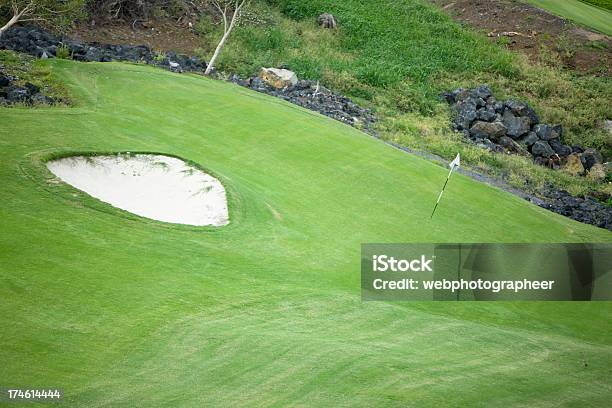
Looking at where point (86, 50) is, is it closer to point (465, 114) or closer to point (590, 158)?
point (465, 114)

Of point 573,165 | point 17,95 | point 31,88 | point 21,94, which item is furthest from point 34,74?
point 573,165

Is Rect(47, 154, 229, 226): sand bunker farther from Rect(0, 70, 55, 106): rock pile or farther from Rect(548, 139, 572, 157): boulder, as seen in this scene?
Rect(548, 139, 572, 157): boulder

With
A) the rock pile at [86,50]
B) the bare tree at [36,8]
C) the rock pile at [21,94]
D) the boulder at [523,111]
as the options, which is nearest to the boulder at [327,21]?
the rock pile at [86,50]

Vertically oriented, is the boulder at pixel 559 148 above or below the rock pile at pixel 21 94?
below

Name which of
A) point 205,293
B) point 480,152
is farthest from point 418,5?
point 205,293

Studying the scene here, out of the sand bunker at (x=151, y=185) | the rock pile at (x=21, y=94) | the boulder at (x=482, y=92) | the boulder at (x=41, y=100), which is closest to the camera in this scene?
the sand bunker at (x=151, y=185)

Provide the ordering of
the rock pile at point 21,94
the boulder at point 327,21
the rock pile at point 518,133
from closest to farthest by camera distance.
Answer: the rock pile at point 21,94 < the rock pile at point 518,133 < the boulder at point 327,21

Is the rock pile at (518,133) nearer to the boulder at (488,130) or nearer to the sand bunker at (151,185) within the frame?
the boulder at (488,130)
